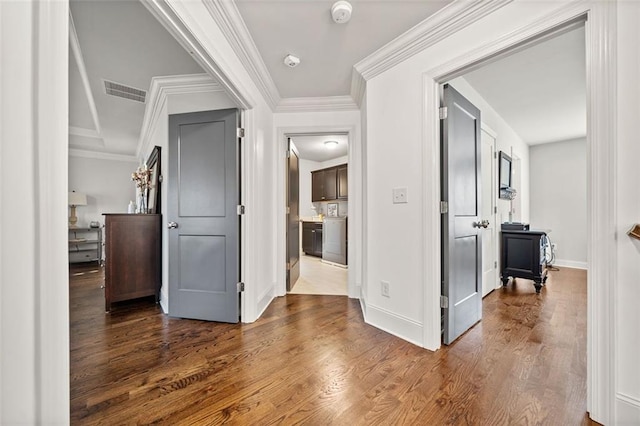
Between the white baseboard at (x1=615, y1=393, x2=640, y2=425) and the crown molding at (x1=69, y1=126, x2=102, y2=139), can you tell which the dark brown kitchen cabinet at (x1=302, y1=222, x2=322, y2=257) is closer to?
the crown molding at (x1=69, y1=126, x2=102, y2=139)

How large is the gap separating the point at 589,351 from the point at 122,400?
2461 mm

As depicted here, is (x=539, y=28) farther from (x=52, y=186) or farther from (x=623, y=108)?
(x=52, y=186)

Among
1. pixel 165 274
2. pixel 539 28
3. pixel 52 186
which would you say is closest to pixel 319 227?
pixel 165 274

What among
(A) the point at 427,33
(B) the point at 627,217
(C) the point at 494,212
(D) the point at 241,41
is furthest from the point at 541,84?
(D) the point at 241,41

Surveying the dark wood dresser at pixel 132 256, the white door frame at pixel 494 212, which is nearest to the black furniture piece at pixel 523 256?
the white door frame at pixel 494 212

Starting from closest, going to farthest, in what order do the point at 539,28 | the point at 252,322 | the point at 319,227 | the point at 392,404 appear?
the point at 392,404 < the point at 539,28 < the point at 252,322 < the point at 319,227

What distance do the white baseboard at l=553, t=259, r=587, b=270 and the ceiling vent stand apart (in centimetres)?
748

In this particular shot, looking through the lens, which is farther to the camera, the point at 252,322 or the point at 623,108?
the point at 252,322

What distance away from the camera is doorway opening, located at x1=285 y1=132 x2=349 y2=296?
3.46 m

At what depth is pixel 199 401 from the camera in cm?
135

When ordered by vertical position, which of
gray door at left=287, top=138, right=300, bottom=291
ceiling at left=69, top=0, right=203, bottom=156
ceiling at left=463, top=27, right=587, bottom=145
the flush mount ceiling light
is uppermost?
ceiling at left=69, top=0, right=203, bottom=156

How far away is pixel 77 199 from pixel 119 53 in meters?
4.60

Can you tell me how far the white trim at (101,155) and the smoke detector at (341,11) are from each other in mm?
6311

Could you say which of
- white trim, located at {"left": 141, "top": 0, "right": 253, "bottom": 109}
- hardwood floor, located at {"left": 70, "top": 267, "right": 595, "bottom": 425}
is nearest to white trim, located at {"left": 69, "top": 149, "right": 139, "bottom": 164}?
hardwood floor, located at {"left": 70, "top": 267, "right": 595, "bottom": 425}
